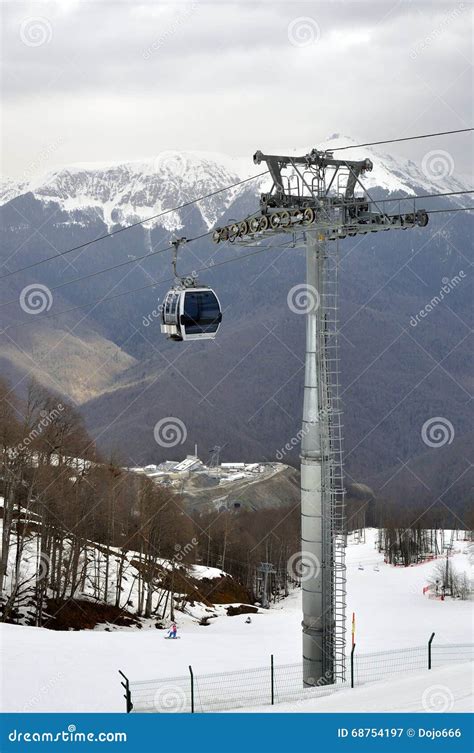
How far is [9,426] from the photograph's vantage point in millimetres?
50750

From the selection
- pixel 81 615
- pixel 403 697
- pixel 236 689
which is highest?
pixel 403 697

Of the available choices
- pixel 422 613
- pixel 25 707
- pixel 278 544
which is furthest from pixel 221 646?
pixel 278 544

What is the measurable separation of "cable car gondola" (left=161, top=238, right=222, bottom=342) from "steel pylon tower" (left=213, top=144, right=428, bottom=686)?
392 cm

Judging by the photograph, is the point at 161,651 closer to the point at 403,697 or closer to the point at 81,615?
the point at 403,697

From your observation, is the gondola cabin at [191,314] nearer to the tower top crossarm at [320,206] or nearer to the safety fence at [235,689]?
the tower top crossarm at [320,206]

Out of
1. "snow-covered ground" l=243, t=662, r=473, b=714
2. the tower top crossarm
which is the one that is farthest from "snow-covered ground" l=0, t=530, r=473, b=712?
the tower top crossarm

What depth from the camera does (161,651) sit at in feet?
111

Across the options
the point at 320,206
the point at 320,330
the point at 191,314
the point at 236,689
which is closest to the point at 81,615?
the point at 236,689

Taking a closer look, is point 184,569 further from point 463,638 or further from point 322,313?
point 322,313

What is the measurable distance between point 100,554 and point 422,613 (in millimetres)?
25317

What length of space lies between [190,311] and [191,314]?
0.10 meters

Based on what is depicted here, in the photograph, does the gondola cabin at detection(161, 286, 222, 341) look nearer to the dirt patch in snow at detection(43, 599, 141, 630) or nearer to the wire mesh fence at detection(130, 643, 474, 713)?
the wire mesh fence at detection(130, 643, 474, 713)

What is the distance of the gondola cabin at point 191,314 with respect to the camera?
2692cm

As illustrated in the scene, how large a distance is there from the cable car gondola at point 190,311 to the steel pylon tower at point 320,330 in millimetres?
3915
